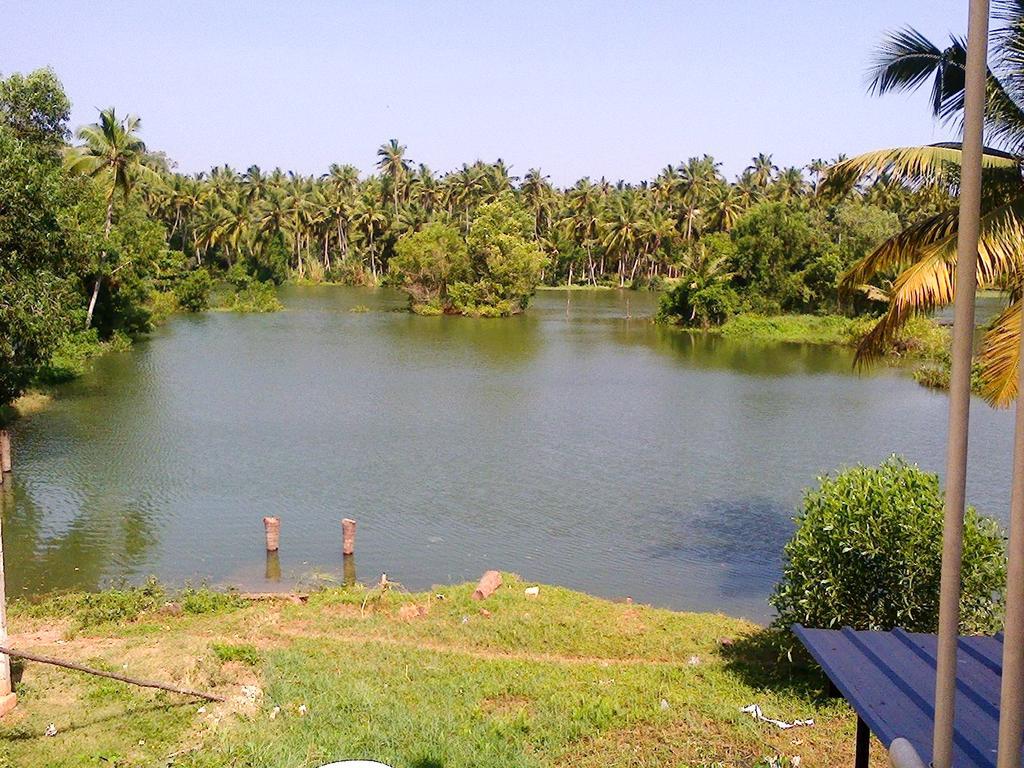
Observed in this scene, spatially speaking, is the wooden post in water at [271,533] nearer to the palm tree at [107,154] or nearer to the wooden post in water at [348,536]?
the wooden post in water at [348,536]

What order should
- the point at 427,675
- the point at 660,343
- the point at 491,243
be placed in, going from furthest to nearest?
the point at 491,243 < the point at 660,343 < the point at 427,675

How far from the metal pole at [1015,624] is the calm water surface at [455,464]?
976 cm

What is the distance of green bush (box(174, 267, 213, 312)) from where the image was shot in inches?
2140

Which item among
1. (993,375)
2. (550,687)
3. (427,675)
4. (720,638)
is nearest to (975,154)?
(993,375)

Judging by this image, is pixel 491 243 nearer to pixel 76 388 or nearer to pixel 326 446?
pixel 76 388

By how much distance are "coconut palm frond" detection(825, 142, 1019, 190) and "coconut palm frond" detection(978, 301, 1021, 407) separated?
1442 mm

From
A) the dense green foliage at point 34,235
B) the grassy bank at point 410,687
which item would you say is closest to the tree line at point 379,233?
the dense green foliage at point 34,235

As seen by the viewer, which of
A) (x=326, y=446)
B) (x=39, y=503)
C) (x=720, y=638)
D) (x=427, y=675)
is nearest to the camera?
(x=427, y=675)

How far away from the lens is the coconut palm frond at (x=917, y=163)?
346 inches

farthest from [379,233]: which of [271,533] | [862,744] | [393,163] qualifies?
[862,744]

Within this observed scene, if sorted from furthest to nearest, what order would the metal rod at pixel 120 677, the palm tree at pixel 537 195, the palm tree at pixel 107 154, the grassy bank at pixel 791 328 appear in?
the palm tree at pixel 537 195, the grassy bank at pixel 791 328, the palm tree at pixel 107 154, the metal rod at pixel 120 677

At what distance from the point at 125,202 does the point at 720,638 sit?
33.0 metres

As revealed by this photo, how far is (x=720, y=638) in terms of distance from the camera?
10367 mm

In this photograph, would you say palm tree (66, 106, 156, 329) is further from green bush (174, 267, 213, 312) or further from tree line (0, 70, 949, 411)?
green bush (174, 267, 213, 312)
